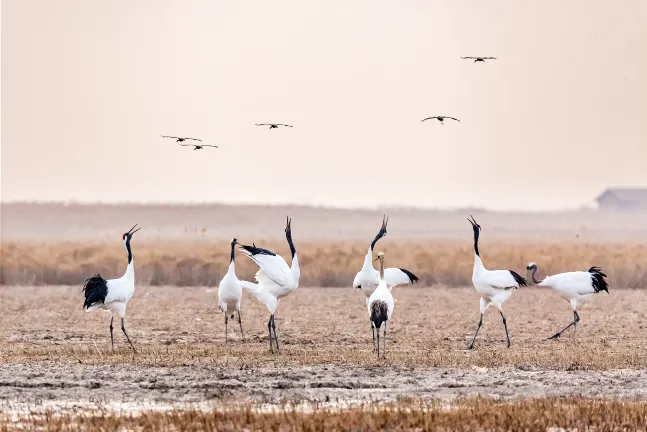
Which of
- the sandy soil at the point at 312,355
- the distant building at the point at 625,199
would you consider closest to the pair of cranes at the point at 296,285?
the sandy soil at the point at 312,355

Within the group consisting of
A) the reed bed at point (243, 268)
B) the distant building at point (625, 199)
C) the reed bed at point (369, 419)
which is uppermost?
the distant building at point (625, 199)

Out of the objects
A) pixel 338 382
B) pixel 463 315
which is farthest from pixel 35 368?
pixel 463 315

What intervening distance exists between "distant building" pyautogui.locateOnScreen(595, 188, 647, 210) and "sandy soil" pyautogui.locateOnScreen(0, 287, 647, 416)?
343 ft

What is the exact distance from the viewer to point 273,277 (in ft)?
61.6

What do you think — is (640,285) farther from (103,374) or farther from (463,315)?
(103,374)

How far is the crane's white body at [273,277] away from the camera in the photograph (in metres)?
18.7

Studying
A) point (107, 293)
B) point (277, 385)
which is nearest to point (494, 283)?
Answer: point (107, 293)

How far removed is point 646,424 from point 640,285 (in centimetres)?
2237

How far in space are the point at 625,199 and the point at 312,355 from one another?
118m

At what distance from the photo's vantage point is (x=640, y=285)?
3338 centimetres

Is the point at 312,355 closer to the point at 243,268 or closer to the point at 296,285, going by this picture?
the point at 296,285

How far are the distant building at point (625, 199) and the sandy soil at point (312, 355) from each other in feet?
343

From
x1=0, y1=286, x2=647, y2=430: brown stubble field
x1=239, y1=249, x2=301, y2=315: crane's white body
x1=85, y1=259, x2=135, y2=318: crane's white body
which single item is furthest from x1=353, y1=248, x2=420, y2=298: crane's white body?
x1=85, y1=259, x2=135, y2=318: crane's white body

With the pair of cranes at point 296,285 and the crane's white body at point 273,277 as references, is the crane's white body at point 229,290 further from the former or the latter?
the crane's white body at point 273,277
